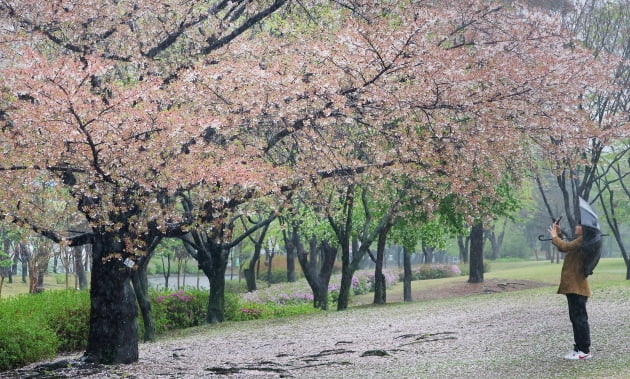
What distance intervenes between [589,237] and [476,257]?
26.8 meters

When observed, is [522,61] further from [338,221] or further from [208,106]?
[338,221]

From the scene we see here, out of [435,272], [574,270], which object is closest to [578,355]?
[574,270]

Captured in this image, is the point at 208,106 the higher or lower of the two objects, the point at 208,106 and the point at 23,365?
the higher

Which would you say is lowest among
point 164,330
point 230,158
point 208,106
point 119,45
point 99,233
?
point 164,330

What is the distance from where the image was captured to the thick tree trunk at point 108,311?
12.5 m

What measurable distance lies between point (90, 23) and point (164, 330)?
11.6m

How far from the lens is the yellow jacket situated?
373 inches

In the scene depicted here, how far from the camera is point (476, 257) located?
35.5 meters

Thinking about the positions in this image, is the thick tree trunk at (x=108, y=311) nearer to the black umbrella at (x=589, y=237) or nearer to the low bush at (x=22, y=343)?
the low bush at (x=22, y=343)

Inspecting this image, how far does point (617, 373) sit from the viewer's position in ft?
28.0

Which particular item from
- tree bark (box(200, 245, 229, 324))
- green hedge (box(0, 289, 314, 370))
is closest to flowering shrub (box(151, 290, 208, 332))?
green hedge (box(0, 289, 314, 370))

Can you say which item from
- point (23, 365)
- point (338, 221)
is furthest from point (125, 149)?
point (338, 221)

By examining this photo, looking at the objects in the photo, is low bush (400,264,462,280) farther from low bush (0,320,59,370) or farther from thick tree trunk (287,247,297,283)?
low bush (0,320,59,370)

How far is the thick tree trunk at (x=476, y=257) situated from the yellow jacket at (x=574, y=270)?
1011 inches
